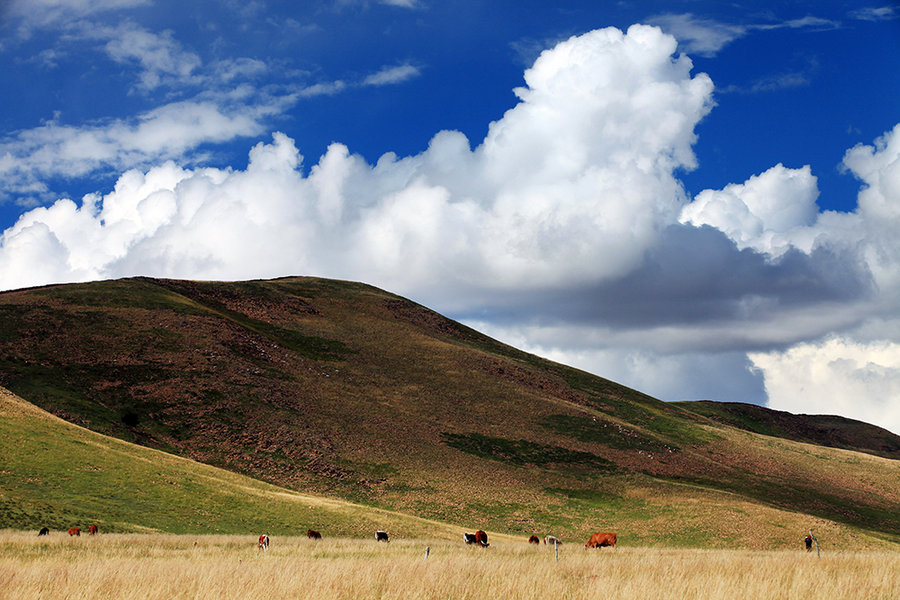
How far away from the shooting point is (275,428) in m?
76.1

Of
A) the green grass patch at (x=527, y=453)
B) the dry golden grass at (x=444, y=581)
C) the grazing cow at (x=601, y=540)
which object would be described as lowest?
the grazing cow at (x=601, y=540)

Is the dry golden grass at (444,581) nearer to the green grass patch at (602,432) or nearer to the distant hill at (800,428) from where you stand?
the green grass patch at (602,432)

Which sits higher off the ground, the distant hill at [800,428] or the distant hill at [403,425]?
the distant hill at [800,428]

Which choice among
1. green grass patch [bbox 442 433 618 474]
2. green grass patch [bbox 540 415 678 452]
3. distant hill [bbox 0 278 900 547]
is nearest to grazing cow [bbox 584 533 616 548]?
distant hill [bbox 0 278 900 547]

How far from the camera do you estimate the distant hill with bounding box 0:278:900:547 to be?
216 feet

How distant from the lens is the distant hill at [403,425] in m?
65.9

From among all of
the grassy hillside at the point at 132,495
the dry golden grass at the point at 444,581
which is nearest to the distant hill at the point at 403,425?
the grassy hillside at the point at 132,495

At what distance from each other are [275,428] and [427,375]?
3471 cm

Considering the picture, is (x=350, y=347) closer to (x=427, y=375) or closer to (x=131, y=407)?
(x=427, y=375)

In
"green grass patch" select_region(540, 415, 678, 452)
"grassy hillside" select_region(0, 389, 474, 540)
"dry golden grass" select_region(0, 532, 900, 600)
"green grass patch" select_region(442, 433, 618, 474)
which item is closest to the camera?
"dry golden grass" select_region(0, 532, 900, 600)

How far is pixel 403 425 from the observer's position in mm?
85625

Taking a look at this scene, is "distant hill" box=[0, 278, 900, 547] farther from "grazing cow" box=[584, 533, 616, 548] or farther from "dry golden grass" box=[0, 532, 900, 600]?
"dry golden grass" box=[0, 532, 900, 600]

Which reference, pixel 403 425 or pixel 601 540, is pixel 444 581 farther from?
pixel 403 425

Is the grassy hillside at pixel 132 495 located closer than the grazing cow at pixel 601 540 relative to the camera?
No
